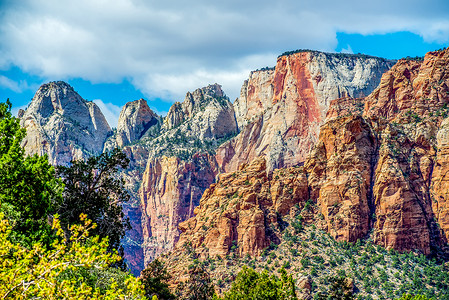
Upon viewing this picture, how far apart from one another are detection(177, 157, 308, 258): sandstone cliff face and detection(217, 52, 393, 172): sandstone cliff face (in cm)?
4709

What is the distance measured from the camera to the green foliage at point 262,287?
137 feet

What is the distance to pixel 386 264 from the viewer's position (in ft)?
308

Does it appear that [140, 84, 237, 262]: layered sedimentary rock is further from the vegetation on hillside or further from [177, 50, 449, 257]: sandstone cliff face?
the vegetation on hillside

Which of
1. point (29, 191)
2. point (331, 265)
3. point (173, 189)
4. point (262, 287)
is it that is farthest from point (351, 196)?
point (173, 189)

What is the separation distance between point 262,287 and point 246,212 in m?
61.7

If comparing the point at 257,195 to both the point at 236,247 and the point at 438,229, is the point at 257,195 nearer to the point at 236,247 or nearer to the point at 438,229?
the point at 236,247

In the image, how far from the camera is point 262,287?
4338 cm

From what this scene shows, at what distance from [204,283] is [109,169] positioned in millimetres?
30842

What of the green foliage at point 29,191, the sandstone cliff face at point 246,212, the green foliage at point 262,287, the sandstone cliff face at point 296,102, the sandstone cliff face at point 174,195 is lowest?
the green foliage at point 262,287

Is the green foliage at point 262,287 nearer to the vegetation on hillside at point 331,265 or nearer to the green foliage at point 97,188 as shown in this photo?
the green foliage at point 97,188

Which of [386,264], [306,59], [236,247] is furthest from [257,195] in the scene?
[306,59]

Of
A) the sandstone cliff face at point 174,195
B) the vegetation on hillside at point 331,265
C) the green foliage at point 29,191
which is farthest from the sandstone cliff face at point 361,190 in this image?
the green foliage at point 29,191

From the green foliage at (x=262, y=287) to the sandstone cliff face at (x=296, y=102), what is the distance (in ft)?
359

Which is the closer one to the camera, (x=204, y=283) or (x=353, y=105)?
(x=204, y=283)
